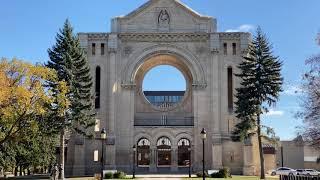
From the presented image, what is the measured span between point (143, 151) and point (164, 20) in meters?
16.7

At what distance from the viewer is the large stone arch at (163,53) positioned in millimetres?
61938

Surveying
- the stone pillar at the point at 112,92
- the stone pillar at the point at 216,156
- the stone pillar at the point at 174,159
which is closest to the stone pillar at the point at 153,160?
the stone pillar at the point at 174,159

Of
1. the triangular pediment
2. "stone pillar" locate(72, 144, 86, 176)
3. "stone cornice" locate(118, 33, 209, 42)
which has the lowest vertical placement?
"stone pillar" locate(72, 144, 86, 176)

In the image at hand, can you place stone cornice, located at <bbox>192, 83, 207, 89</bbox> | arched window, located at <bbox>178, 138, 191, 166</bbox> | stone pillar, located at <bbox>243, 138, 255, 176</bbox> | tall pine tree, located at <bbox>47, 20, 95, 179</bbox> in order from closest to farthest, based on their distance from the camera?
1. tall pine tree, located at <bbox>47, 20, 95, 179</bbox>
2. stone pillar, located at <bbox>243, 138, 255, 176</bbox>
3. stone cornice, located at <bbox>192, 83, 207, 89</bbox>
4. arched window, located at <bbox>178, 138, 191, 166</bbox>

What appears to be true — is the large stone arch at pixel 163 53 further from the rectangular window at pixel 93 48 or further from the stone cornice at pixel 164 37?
the rectangular window at pixel 93 48

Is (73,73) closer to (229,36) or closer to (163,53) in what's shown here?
(163,53)

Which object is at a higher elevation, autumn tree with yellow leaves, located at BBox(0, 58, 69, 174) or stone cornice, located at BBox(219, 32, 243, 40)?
stone cornice, located at BBox(219, 32, 243, 40)

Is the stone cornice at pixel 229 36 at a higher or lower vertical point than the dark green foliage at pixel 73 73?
higher

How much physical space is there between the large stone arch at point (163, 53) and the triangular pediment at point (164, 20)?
97.7 inches

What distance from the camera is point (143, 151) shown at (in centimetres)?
6262

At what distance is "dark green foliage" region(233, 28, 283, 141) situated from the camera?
55.5 meters

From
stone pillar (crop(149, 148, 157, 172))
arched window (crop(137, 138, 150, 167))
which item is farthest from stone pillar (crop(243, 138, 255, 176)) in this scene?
arched window (crop(137, 138, 150, 167))

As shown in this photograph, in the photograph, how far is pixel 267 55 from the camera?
56.8 meters

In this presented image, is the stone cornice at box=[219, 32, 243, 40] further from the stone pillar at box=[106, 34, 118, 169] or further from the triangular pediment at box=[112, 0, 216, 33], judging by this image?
the stone pillar at box=[106, 34, 118, 169]
